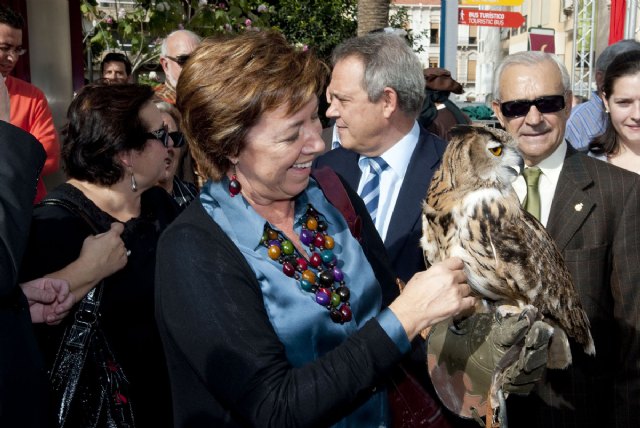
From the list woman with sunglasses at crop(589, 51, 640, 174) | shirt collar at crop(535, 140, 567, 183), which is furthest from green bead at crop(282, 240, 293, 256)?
woman with sunglasses at crop(589, 51, 640, 174)

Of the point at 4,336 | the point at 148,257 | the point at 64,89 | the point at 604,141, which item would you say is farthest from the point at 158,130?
the point at 64,89

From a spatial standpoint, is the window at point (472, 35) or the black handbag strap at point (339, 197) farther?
the window at point (472, 35)

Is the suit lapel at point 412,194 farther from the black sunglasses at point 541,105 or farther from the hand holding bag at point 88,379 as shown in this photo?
the hand holding bag at point 88,379

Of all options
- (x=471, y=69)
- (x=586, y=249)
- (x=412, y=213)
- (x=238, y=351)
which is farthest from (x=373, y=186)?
(x=471, y=69)

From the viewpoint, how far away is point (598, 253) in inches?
107

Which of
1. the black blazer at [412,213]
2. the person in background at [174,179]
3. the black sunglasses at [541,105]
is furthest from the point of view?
the person in background at [174,179]

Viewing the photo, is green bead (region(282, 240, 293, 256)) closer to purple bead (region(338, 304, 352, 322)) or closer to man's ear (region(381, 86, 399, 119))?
purple bead (region(338, 304, 352, 322))

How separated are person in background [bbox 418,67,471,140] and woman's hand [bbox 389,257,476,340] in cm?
362

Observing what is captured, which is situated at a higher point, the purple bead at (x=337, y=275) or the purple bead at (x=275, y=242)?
the purple bead at (x=275, y=242)

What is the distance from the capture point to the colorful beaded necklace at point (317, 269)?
1878mm

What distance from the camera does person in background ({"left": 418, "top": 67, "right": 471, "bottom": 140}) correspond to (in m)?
5.57

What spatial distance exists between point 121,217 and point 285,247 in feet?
4.16

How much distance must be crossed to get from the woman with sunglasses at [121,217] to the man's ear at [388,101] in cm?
103

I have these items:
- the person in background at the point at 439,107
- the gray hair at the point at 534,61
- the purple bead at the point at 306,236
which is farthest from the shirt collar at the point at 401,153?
the person in background at the point at 439,107
